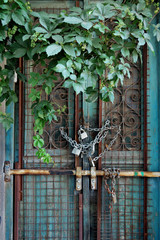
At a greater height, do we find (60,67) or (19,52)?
(19,52)

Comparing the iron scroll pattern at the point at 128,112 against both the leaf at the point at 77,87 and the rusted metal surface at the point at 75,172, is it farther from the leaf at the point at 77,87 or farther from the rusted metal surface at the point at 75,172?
the leaf at the point at 77,87

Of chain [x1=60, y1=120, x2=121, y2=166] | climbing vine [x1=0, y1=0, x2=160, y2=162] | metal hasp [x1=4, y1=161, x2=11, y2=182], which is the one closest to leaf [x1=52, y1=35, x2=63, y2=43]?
climbing vine [x1=0, y1=0, x2=160, y2=162]

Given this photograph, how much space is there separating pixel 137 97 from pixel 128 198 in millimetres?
841

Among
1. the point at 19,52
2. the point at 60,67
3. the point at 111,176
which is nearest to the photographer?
the point at 60,67

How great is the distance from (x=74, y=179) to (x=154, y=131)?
770 mm

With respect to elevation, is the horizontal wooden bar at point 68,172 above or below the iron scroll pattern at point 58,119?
below

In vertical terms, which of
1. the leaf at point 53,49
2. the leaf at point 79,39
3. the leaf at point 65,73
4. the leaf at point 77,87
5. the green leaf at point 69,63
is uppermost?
the leaf at point 79,39

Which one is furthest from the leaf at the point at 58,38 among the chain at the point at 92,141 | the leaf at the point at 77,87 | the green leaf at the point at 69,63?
the chain at the point at 92,141

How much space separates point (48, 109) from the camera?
4.75 ft

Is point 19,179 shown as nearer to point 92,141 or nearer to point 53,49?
point 92,141

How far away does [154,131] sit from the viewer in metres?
1.88

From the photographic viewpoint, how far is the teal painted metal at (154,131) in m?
1.86

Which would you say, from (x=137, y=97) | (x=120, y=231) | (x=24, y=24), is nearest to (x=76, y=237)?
(x=120, y=231)

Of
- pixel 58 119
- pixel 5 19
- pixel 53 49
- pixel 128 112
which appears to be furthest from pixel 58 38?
pixel 128 112
